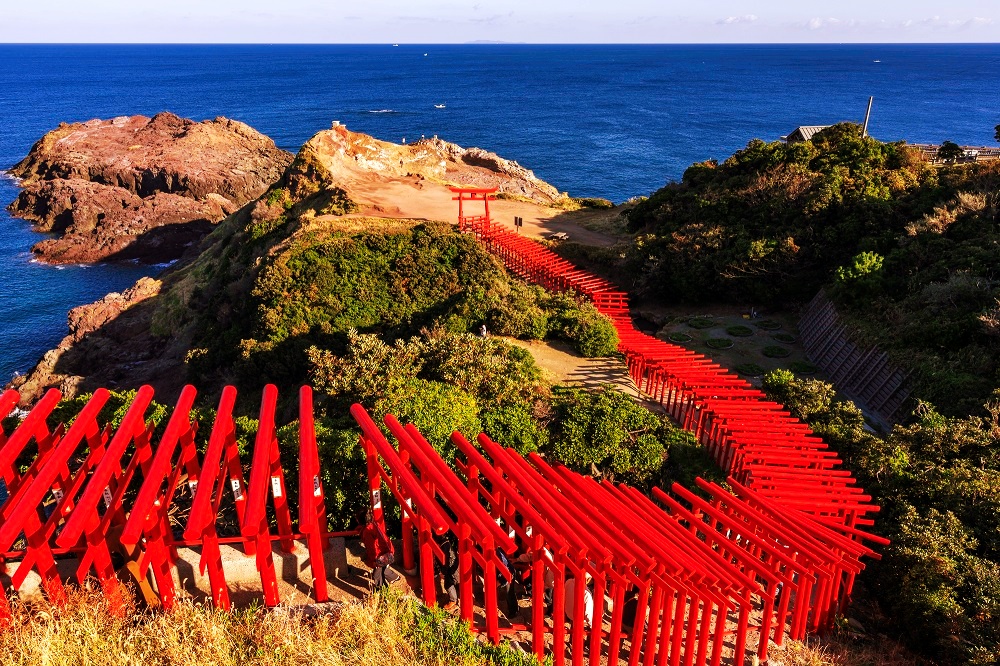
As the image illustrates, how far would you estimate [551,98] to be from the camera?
6009 inches

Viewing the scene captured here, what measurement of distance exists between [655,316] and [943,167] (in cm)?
1656

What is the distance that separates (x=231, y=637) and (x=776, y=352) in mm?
22591

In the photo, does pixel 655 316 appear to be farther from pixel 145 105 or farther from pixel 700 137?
pixel 145 105

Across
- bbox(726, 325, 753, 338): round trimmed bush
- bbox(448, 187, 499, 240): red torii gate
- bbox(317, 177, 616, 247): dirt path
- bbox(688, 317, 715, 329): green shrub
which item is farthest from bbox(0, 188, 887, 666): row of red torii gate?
bbox(317, 177, 616, 247): dirt path

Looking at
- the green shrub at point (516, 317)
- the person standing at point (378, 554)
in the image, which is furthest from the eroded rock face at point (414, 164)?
the person standing at point (378, 554)

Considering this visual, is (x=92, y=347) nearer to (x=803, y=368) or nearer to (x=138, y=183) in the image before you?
(x=803, y=368)

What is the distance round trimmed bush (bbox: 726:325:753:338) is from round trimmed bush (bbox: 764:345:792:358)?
4.48ft

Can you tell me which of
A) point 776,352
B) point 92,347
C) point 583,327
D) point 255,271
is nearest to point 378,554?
A: point 583,327

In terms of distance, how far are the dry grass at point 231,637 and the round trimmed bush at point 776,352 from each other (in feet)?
66.6

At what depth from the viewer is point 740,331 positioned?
2666 centimetres

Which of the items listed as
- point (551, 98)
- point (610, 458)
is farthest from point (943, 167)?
point (551, 98)

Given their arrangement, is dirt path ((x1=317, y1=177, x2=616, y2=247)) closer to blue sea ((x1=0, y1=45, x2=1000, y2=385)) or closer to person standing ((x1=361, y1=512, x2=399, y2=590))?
blue sea ((x1=0, y1=45, x2=1000, y2=385))

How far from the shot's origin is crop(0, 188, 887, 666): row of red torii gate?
730 centimetres

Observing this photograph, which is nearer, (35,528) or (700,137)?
(35,528)
